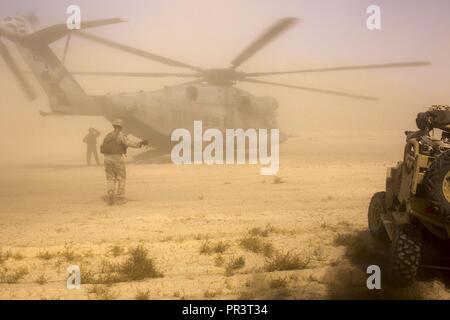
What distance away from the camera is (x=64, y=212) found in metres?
8.23

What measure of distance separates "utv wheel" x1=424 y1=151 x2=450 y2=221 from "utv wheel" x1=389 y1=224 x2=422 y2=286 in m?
0.48

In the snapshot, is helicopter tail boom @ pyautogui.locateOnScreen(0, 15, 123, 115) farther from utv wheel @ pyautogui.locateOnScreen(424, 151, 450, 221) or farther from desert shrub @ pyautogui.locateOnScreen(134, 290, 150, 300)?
utv wheel @ pyautogui.locateOnScreen(424, 151, 450, 221)

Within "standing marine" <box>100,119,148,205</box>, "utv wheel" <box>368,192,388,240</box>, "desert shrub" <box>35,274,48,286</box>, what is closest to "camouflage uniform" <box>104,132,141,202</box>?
"standing marine" <box>100,119,148,205</box>

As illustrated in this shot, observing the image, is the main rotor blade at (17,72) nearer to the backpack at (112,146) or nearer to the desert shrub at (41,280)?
the backpack at (112,146)

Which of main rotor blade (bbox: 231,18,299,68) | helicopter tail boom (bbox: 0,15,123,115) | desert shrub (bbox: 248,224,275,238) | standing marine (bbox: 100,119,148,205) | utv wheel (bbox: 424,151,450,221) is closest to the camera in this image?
utv wheel (bbox: 424,151,450,221)

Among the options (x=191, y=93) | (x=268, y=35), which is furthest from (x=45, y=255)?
(x=191, y=93)

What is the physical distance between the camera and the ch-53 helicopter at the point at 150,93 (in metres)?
14.4

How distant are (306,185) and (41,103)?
216 feet

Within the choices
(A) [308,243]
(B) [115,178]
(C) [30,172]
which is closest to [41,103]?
(C) [30,172]

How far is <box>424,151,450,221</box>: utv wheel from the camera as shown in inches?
156

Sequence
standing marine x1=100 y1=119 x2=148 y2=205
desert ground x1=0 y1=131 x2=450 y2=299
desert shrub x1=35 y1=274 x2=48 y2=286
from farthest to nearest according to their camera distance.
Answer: standing marine x1=100 y1=119 x2=148 y2=205
desert shrub x1=35 y1=274 x2=48 y2=286
desert ground x1=0 y1=131 x2=450 y2=299

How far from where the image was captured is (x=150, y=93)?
55.9ft

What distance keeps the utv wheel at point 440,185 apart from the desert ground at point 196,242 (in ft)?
3.04

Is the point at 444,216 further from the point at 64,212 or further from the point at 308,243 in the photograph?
the point at 64,212
